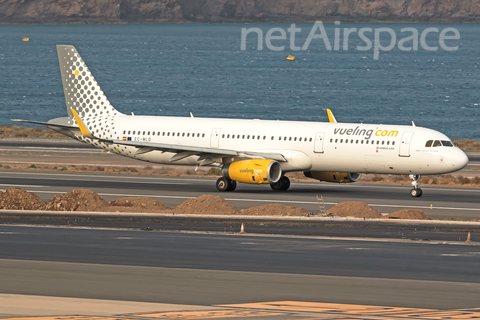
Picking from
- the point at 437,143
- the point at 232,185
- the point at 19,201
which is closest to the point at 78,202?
the point at 19,201

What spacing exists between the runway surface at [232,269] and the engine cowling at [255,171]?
15.7 meters

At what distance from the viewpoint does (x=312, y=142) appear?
4797cm

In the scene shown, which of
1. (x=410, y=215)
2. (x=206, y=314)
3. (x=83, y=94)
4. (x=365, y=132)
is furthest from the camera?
(x=83, y=94)

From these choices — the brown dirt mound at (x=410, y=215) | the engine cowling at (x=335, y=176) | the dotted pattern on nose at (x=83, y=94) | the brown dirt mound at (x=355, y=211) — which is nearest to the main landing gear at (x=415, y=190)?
the engine cowling at (x=335, y=176)

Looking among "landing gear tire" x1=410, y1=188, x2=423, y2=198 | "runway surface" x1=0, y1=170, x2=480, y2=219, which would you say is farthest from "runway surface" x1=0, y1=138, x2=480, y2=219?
"landing gear tire" x1=410, y1=188, x2=423, y2=198

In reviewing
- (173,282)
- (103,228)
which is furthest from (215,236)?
(173,282)

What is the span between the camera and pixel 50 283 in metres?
21.7

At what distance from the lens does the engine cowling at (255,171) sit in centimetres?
4688

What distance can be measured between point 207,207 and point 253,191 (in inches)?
432

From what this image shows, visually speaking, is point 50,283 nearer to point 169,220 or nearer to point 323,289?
→ point 323,289

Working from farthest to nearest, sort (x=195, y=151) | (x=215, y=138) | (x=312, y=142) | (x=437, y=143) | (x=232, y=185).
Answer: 1. (x=215, y=138)
2. (x=232, y=185)
3. (x=195, y=151)
4. (x=312, y=142)
5. (x=437, y=143)

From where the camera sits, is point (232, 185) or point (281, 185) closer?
point (232, 185)

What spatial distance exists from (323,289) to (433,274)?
12.1 feet

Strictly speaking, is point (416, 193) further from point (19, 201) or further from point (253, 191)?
point (19, 201)
